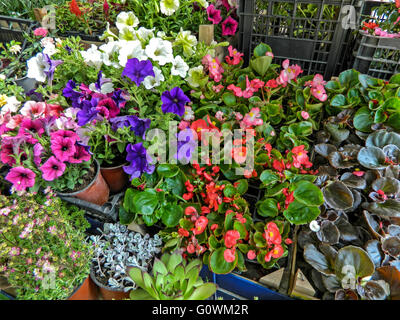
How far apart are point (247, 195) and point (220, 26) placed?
106 cm

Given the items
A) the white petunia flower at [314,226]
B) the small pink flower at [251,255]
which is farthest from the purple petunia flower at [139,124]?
the white petunia flower at [314,226]

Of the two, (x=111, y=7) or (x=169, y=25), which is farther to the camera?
(x=111, y=7)

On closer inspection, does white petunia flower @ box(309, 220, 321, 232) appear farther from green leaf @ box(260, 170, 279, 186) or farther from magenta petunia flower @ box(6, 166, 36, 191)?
magenta petunia flower @ box(6, 166, 36, 191)

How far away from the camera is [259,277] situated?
104 centimetres

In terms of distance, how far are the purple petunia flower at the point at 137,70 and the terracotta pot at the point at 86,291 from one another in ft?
2.35

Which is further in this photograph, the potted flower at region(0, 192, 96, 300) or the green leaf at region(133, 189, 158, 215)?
the green leaf at region(133, 189, 158, 215)

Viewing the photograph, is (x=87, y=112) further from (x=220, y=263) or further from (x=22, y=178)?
(x=220, y=263)

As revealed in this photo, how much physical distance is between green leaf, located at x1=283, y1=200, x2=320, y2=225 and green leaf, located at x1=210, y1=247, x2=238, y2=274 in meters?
0.24

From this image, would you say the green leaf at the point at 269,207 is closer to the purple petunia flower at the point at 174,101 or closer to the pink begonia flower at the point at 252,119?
the pink begonia flower at the point at 252,119

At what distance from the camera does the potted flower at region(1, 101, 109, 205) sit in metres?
0.92

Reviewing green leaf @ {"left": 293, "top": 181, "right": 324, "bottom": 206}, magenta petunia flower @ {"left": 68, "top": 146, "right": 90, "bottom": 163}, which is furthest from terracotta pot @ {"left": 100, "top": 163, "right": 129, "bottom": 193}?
green leaf @ {"left": 293, "top": 181, "right": 324, "bottom": 206}
